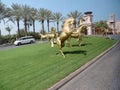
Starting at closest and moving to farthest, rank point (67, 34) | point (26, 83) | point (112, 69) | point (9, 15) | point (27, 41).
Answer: point (26, 83), point (112, 69), point (67, 34), point (27, 41), point (9, 15)

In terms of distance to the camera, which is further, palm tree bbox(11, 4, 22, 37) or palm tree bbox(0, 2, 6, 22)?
palm tree bbox(11, 4, 22, 37)

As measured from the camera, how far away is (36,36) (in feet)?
245

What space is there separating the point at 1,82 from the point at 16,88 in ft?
5.37

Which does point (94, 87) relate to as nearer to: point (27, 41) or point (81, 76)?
point (81, 76)

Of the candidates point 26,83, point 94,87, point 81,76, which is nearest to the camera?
point 94,87

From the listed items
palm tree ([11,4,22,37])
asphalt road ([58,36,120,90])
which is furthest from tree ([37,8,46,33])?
asphalt road ([58,36,120,90])

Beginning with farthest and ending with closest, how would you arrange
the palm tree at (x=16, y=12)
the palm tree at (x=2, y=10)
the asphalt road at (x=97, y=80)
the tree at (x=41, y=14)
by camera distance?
the tree at (x=41, y=14)
the palm tree at (x=16, y=12)
the palm tree at (x=2, y=10)
the asphalt road at (x=97, y=80)

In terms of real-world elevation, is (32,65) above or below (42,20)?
below

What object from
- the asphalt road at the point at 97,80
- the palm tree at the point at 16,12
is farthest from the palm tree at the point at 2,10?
the asphalt road at the point at 97,80

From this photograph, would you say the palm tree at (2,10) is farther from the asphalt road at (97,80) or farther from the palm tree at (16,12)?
the asphalt road at (97,80)

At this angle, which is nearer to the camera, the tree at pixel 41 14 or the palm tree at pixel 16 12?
the palm tree at pixel 16 12

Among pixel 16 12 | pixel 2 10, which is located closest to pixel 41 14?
pixel 16 12

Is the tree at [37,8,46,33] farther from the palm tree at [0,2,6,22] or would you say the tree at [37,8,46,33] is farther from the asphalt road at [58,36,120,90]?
the asphalt road at [58,36,120,90]

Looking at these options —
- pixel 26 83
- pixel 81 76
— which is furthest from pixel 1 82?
pixel 81 76
